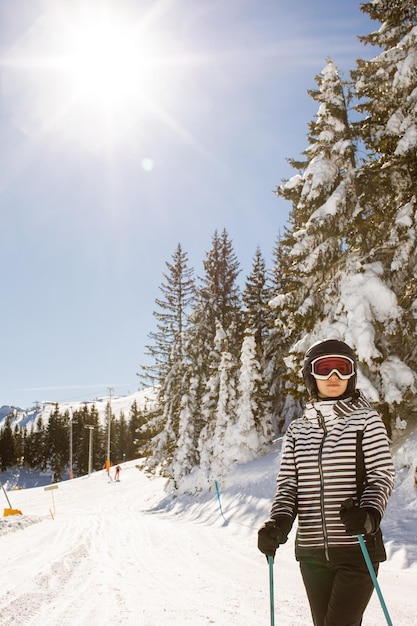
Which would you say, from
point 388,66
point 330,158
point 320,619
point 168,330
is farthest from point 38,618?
point 168,330

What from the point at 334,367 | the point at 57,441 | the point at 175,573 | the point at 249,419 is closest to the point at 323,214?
the point at 175,573

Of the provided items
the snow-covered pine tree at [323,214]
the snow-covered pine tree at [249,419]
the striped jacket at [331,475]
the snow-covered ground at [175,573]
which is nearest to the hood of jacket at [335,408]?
the striped jacket at [331,475]

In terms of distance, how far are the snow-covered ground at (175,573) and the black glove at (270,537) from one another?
134 inches

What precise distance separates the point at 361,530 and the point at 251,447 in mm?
21674

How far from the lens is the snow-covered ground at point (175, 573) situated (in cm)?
592

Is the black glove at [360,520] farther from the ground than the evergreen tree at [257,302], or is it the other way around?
the evergreen tree at [257,302]

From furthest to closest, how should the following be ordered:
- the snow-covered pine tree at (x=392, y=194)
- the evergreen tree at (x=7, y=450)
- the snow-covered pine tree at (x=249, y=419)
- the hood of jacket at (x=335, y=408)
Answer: the evergreen tree at (x=7, y=450), the snow-covered pine tree at (x=249, y=419), the snow-covered pine tree at (x=392, y=194), the hood of jacket at (x=335, y=408)

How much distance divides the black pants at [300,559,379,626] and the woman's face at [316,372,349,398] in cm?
103

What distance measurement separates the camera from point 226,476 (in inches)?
905

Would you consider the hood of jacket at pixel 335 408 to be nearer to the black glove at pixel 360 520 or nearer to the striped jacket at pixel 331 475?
the striped jacket at pixel 331 475

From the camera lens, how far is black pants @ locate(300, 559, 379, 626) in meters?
2.68

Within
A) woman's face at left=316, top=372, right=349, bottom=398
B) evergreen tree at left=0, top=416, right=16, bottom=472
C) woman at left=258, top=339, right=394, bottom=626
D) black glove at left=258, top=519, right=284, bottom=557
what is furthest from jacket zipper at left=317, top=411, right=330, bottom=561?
evergreen tree at left=0, top=416, right=16, bottom=472

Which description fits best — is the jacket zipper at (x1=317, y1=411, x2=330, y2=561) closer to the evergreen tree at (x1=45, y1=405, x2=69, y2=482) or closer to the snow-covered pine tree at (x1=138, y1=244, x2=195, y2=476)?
the snow-covered pine tree at (x1=138, y1=244, x2=195, y2=476)

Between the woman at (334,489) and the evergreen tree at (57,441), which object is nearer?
the woman at (334,489)
